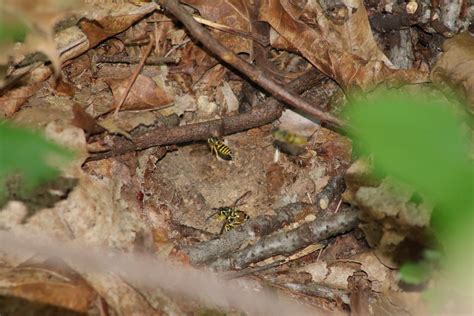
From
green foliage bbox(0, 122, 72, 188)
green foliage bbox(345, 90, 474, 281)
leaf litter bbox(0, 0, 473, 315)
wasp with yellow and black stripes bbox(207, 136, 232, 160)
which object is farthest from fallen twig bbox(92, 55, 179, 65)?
green foliage bbox(345, 90, 474, 281)

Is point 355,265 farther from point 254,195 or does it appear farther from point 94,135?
point 94,135

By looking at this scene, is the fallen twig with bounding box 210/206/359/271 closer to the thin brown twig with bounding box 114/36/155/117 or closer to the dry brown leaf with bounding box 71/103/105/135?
the dry brown leaf with bounding box 71/103/105/135

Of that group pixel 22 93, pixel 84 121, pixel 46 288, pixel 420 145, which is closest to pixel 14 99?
pixel 22 93

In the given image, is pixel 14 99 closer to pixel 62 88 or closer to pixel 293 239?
pixel 62 88

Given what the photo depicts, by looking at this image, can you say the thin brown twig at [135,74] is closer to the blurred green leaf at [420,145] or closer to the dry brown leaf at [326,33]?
the dry brown leaf at [326,33]

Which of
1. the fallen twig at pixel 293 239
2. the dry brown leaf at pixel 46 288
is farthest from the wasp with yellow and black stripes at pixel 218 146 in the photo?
the dry brown leaf at pixel 46 288

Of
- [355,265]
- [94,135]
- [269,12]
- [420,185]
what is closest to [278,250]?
[355,265]
